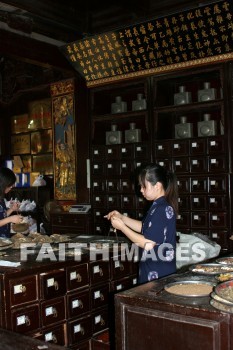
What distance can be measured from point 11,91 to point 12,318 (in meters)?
5.52

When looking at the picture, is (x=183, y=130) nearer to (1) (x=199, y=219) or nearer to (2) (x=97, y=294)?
(1) (x=199, y=219)

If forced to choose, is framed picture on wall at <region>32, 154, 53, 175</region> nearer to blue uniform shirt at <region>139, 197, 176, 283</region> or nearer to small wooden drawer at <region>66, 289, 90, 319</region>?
small wooden drawer at <region>66, 289, 90, 319</region>

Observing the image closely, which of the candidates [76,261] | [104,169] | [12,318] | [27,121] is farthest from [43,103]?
[12,318]

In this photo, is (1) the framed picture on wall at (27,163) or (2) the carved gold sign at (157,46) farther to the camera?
(1) the framed picture on wall at (27,163)

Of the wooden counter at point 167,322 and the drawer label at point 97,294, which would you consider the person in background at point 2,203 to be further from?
the wooden counter at point 167,322

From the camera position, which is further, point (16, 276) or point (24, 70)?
point (24, 70)

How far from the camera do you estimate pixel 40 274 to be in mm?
2795

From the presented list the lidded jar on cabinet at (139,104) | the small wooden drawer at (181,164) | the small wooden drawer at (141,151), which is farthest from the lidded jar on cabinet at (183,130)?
the lidded jar on cabinet at (139,104)

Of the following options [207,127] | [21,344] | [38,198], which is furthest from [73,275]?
[38,198]

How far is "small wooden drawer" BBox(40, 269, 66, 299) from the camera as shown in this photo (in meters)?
2.82

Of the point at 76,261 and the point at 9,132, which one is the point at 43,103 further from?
the point at 76,261

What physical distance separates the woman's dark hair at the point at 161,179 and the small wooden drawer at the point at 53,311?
1050 millimetres

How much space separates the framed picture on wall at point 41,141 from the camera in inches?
288

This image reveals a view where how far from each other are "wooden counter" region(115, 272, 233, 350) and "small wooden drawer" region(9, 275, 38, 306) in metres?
0.86
